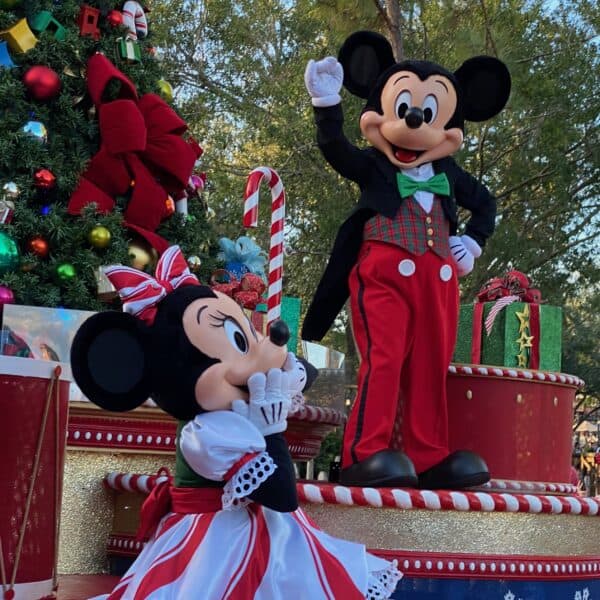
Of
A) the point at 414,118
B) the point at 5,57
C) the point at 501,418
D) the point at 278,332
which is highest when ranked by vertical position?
the point at 5,57

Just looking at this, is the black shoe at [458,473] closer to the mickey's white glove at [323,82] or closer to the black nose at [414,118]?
the black nose at [414,118]

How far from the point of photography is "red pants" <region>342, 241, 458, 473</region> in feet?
11.1

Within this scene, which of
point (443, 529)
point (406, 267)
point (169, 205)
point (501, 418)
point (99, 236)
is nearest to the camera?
point (443, 529)

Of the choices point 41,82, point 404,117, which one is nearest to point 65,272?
point 41,82

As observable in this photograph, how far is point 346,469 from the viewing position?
335 cm

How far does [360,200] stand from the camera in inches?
144

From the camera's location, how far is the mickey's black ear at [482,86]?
154 inches

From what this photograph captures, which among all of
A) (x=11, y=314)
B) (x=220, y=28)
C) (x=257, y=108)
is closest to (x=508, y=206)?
(x=257, y=108)

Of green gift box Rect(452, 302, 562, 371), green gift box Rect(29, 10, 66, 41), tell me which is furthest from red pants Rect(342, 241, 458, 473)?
green gift box Rect(29, 10, 66, 41)

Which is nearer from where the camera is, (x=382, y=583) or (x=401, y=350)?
(x=382, y=583)

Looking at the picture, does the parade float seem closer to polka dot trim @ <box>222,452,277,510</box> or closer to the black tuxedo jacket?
the black tuxedo jacket

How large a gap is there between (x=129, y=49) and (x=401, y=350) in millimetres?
2052

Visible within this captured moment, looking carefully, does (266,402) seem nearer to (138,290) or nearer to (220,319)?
(220,319)

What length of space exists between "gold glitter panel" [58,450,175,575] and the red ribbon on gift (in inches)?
63.4
